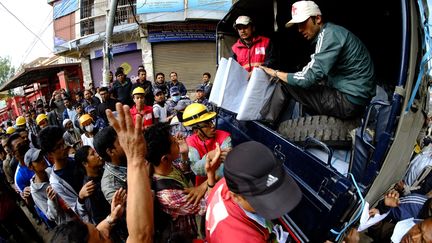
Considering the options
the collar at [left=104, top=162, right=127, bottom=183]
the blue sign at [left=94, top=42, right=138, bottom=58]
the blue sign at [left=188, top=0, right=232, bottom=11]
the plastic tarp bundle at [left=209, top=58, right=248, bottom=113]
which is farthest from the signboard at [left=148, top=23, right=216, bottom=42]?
the collar at [left=104, top=162, right=127, bottom=183]

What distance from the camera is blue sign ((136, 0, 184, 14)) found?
1196 cm

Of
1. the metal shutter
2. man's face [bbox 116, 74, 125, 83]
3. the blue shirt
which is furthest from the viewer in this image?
the metal shutter

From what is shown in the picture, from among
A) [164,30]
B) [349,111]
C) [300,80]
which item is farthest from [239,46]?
[164,30]

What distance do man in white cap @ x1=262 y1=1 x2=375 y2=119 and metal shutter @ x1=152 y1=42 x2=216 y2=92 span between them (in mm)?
11159

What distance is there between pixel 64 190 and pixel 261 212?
1.90m

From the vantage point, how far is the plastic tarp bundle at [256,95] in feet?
7.90

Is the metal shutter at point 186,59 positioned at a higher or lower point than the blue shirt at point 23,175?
higher

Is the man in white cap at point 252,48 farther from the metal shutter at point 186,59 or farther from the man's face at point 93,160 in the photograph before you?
the metal shutter at point 186,59

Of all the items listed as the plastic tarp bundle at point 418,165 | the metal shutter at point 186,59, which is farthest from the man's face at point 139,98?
the metal shutter at point 186,59

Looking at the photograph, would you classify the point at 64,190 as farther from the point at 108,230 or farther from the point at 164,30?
the point at 164,30

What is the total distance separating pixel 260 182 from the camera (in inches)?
40.1

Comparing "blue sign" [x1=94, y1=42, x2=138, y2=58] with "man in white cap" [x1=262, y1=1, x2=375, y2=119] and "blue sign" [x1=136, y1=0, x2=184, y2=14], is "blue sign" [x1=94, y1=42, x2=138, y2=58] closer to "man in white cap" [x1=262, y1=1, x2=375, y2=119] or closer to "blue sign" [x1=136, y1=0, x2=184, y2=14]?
"blue sign" [x1=136, y1=0, x2=184, y2=14]

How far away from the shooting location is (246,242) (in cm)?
104

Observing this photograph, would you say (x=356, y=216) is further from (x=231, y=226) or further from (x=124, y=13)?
(x=124, y=13)
